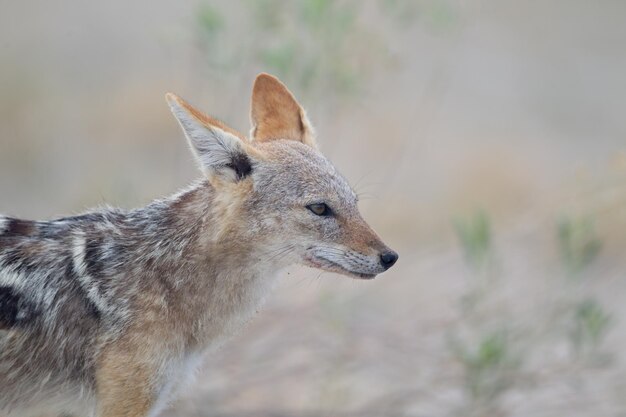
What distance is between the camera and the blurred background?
7836 mm

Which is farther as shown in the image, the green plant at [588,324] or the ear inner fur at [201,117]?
the green plant at [588,324]

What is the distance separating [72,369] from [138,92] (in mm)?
7766

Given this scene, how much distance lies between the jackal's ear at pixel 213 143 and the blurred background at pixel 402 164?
782 millimetres

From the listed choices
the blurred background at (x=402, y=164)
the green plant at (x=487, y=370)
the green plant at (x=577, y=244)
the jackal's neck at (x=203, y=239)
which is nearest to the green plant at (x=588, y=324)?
the blurred background at (x=402, y=164)

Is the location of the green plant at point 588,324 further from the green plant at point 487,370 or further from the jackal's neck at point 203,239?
the jackal's neck at point 203,239

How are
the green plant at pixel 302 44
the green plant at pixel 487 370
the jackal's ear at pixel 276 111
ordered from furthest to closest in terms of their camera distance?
the green plant at pixel 302 44 → the green plant at pixel 487 370 → the jackal's ear at pixel 276 111

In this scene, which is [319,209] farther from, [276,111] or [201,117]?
[276,111]

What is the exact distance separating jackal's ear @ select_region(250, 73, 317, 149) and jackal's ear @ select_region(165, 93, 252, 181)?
54 centimetres

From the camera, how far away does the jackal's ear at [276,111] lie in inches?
232

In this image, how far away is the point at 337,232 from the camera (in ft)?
17.4

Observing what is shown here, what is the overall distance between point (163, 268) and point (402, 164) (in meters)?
7.31

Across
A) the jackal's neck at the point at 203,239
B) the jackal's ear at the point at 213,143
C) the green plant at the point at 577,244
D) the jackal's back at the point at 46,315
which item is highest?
the green plant at the point at 577,244

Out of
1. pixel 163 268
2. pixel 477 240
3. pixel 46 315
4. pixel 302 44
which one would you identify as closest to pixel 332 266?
pixel 163 268

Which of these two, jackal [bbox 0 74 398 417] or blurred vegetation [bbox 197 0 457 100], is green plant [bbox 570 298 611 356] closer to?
blurred vegetation [bbox 197 0 457 100]
